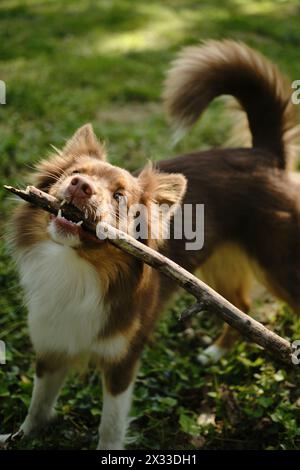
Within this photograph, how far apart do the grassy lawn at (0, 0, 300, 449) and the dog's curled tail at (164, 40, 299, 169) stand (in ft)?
3.67

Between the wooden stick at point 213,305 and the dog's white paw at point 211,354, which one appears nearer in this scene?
the wooden stick at point 213,305

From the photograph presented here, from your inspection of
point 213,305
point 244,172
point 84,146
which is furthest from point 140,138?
point 213,305

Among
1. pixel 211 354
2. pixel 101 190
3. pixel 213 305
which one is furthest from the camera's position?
pixel 211 354

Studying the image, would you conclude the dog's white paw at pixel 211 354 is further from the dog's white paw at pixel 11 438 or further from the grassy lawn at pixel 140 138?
the dog's white paw at pixel 11 438

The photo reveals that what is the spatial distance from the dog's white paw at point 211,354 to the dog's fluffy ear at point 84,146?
159 cm

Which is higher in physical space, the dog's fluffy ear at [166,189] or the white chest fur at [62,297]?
the dog's fluffy ear at [166,189]

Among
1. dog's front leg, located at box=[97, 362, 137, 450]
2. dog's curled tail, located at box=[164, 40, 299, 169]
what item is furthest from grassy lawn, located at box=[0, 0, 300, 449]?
dog's curled tail, located at box=[164, 40, 299, 169]

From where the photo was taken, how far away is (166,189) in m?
3.45

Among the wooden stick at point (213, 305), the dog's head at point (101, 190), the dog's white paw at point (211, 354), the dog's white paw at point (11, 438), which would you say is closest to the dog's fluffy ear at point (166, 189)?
the dog's head at point (101, 190)

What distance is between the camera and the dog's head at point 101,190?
120 inches

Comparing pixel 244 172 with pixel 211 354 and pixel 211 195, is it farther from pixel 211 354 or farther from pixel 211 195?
pixel 211 354

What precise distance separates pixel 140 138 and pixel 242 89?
2.61m
